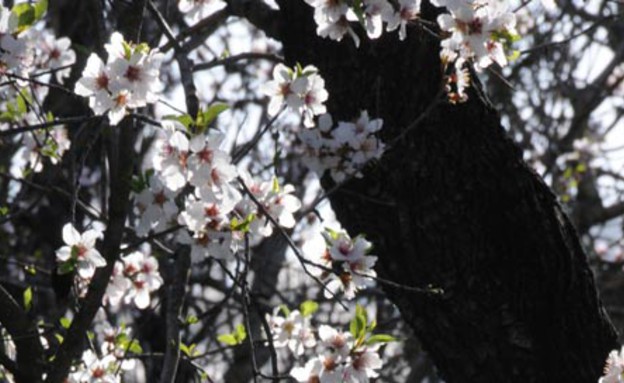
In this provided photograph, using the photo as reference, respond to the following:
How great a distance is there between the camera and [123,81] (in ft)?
6.87

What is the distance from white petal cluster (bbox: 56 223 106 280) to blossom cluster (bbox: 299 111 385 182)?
1.73 feet

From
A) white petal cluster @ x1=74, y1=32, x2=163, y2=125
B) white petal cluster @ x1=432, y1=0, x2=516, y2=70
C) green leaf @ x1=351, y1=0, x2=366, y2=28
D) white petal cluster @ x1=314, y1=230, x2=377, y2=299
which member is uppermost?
white petal cluster @ x1=432, y1=0, x2=516, y2=70

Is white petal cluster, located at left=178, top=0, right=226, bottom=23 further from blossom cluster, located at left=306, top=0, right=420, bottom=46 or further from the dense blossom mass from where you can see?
blossom cluster, located at left=306, top=0, right=420, bottom=46

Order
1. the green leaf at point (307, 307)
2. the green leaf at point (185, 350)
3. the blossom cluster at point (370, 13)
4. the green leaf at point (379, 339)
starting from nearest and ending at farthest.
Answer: the blossom cluster at point (370, 13) < the green leaf at point (379, 339) < the green leaf at point (185, 350) < the green leaf at point (307, 307)

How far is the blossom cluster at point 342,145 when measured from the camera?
2451mm

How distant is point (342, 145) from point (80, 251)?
64 cm

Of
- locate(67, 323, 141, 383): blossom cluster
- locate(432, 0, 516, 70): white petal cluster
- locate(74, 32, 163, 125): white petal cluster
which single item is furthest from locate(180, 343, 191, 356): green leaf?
locate(432, 0, 516, 70): white petal cluster

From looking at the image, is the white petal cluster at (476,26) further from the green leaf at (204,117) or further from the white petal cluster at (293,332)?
the white petal cluster at (293,332)

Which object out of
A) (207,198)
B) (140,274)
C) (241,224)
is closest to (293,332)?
(140,274)

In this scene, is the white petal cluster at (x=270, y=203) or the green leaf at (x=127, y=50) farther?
the white petal cluster at (x=270, y=203)

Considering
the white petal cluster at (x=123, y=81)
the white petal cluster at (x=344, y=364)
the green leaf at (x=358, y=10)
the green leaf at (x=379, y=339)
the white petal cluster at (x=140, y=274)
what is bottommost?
the white petal cluster at (x=344, y=364)

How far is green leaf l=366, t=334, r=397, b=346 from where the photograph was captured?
240cm

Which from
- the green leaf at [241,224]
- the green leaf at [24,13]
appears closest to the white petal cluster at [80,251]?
the green leaf at [241,224]

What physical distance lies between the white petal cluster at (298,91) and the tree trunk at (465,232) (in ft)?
0.76
